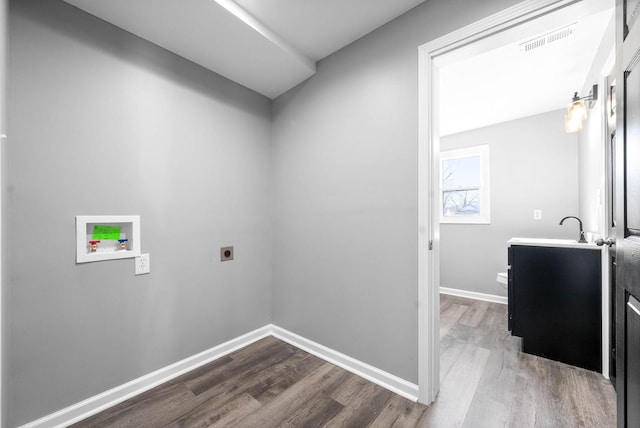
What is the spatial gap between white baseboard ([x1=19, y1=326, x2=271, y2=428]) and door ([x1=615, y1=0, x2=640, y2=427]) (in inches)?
88.1

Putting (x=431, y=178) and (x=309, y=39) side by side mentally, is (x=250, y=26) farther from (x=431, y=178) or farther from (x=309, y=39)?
(x=431, y=178)

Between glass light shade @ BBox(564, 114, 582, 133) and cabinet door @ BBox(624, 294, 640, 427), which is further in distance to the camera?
glass light shade @ BBox(564, 114, 582, 133)

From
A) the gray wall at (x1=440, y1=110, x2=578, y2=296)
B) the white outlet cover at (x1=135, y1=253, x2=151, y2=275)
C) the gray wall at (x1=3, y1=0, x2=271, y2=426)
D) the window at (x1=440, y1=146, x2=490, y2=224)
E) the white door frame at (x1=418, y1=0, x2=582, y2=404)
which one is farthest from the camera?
the window at (x1=440, y1=146, x2=490, y2=224)

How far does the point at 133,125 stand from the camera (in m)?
1.70

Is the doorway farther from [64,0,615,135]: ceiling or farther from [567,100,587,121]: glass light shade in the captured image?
[567,100,587,121]: glass light shade

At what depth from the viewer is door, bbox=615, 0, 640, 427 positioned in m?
0.73

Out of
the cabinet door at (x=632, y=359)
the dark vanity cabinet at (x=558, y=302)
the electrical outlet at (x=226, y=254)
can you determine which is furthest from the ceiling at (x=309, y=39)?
the dark vanity cabinet at (x=558, y=302)

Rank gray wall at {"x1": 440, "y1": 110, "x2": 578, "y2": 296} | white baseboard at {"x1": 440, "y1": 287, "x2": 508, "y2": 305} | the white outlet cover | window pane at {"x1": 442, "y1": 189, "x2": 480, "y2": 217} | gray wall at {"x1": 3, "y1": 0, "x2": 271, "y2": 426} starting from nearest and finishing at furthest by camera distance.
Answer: gray wall at {"x1": 3, "y1": 0, "x2": 271, "y2": 426}
the white outlet cover
gray wall at {"x1": 440, "y1": 110, "x2": 578, "y2": 296}
white baseboard at {"x1": 440, "y1": 287, "x2": 508, "y2": 305}
window pane at {"x1": 442, "y1": 189, "x2": 480, "y2": 217}

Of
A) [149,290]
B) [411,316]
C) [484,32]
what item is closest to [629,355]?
[411,316]

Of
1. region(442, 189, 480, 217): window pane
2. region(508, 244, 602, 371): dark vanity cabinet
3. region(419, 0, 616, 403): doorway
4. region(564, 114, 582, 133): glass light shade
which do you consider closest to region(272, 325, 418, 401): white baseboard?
region(419, 0, 616, 403): doorway

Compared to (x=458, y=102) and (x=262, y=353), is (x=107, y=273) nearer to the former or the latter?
(x=262, y=353)

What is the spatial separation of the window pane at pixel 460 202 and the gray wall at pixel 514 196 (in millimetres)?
210

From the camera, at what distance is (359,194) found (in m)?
1.91

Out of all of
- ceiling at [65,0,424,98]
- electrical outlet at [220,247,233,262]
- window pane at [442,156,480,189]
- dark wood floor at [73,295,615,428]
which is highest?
ceiling at [65,0,424,98]
